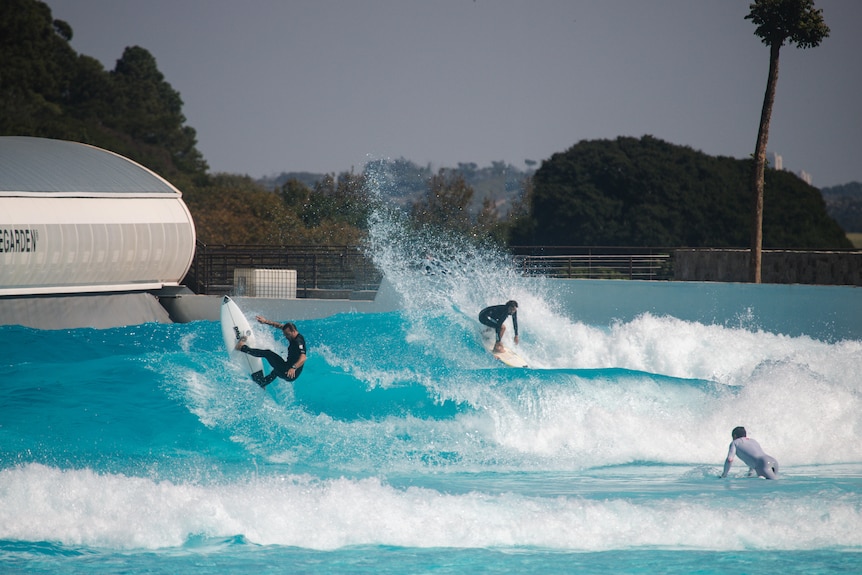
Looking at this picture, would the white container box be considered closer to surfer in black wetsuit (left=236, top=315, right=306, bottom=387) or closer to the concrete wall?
the concrete wall

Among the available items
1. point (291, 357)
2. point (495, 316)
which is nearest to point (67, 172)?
point (495, 316)

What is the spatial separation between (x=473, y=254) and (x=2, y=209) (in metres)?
11.1

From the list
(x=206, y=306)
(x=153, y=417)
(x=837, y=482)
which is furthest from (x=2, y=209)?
(x=837, y=482)

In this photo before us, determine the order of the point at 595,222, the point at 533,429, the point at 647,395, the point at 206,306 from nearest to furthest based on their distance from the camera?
1. the point at 533,429
2. the point at 647,395
3. the point at 206,306
4. the point at 595,222

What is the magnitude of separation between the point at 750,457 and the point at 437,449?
4.00 meters

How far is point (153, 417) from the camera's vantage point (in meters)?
13.6

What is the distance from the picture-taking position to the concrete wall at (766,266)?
76.5 ft

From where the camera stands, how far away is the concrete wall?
76.5ft

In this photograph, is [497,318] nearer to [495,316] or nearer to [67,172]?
[495,316]

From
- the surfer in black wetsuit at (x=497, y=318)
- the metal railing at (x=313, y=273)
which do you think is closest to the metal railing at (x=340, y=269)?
the metal railing at (x=313, y=273)

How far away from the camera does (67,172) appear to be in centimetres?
2236

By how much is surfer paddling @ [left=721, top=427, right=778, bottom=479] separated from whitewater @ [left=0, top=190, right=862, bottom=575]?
15cm

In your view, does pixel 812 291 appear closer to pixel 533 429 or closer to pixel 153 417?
pixel 533 429

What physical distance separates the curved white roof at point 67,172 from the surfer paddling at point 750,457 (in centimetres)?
1652
